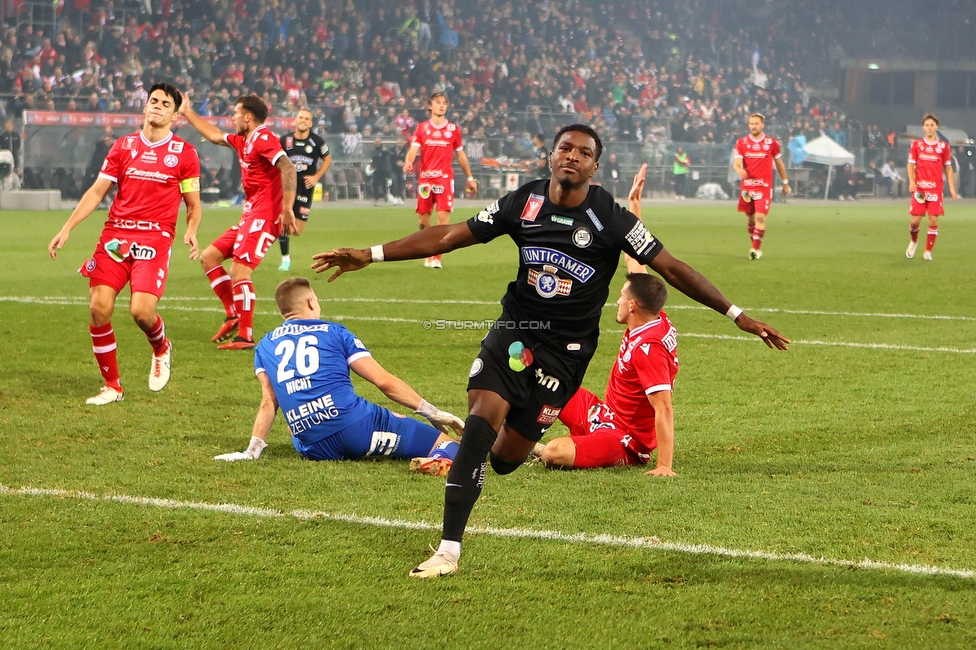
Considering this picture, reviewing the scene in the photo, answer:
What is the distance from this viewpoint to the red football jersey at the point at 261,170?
1110 cm

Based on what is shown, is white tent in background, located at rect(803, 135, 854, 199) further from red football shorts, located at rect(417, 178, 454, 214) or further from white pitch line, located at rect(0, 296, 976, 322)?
white pitch line, located at rect(0, 296, 976, 322)

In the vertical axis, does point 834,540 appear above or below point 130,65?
below

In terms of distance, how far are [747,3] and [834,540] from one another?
58.3 meters

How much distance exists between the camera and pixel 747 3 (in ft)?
194

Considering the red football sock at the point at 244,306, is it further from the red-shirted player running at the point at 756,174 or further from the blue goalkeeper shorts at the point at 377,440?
the red-shirted player running at the point at 756,174

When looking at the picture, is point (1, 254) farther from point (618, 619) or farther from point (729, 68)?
point (729, 68)

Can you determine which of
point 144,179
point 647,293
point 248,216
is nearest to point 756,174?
point 248,216

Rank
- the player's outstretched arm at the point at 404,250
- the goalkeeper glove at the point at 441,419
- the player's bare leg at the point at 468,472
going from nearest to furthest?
the player's bare leg at the point at 468,472 < the player's outstretched arm at the point at 404,250 < the goalkeeper glove at the point at 441,419

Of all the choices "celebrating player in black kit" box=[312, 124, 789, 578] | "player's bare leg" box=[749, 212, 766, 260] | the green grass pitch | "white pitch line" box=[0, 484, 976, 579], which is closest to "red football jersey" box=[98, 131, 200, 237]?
the green grass pitch

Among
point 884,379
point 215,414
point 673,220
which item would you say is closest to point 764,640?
point 215,414

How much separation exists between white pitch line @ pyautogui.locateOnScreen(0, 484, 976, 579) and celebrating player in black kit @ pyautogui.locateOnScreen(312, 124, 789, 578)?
38 cm

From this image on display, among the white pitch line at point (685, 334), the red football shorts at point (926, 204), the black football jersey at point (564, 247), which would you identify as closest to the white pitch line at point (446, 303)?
the white pitch line at point (685, 334)

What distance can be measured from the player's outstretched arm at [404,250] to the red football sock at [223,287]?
21.2 ft

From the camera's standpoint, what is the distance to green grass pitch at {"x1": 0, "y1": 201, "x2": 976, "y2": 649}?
3768 mm
